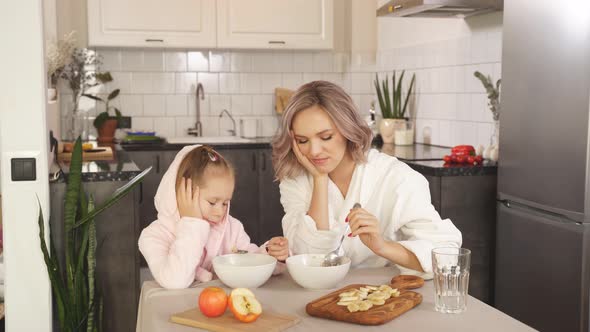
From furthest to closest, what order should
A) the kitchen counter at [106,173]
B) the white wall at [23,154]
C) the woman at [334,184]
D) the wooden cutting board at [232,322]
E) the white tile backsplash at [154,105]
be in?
the white tile backsplash at [154,105]
the kitchen counter at [106,173]
the white wall at [23,154]
the woman at [334,184]
the wooden cutting board at [232,322]

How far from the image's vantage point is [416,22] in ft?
16.6

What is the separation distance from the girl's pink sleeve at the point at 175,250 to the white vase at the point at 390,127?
122 inches

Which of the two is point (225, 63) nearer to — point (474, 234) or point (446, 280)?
point (474, 234)

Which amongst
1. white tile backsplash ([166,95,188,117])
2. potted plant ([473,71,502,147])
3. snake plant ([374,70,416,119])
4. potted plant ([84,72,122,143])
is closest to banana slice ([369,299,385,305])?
potted plant ([473,71,502,147])

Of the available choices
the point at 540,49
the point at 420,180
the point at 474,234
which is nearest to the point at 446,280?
the point at 420,180

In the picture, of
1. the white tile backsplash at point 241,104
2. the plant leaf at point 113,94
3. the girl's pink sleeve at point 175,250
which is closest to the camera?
the girl's pink sleeve at point 175,250

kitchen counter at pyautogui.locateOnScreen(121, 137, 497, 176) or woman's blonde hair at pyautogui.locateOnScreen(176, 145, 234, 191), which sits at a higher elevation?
woman's blonde hair at pyautogui.locateOnScreen(176, 145, 234, 191)

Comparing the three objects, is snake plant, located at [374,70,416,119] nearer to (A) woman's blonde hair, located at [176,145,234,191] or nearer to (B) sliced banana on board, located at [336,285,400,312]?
(A) woman's blonde hair, located at [176,145,234,191]

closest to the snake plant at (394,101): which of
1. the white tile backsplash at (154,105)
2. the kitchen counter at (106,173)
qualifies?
the white tile backsplash at (154,105)

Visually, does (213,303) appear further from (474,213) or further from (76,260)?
(474,213)

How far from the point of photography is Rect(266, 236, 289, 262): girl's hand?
201 cm

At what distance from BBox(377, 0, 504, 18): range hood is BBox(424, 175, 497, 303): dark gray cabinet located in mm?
920

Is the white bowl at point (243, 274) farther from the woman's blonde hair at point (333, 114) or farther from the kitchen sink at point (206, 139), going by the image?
the kitchen sink at point (206, 139)

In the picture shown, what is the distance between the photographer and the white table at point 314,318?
→ 151 cm
